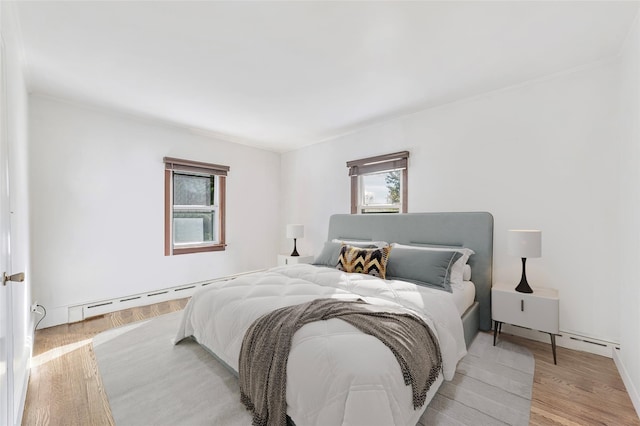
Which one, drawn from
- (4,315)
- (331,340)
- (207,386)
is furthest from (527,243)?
(4,315)

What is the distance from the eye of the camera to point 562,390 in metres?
1.92

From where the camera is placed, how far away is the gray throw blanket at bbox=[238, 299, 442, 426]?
57.3 inches

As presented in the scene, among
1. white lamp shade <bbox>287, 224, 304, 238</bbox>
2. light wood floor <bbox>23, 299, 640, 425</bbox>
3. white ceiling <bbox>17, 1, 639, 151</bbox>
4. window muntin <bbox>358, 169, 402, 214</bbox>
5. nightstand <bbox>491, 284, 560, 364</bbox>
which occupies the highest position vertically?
white ceiling <bbox>17, 1, 639, 151</bbox>

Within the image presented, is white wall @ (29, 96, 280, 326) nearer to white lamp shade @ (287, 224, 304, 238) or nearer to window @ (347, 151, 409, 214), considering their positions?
white lamp shade @ (287, 224, 304, 238)

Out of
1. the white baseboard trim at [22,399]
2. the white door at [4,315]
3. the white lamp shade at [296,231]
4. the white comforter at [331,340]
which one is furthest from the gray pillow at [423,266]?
the white baseboard trim at [22,399]

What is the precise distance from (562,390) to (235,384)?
230 cm

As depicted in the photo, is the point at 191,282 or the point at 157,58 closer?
the point at 157,58

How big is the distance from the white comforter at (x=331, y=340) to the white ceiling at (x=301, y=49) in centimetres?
193

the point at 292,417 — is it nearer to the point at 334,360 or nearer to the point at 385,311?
the point at 334,360

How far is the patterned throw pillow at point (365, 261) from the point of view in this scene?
9.31 feet

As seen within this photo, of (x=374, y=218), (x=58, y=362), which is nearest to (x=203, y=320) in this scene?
(x=58, y=362)

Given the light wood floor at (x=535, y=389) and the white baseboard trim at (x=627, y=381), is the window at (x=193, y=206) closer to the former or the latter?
the light wood floor at (x=535, y=389)

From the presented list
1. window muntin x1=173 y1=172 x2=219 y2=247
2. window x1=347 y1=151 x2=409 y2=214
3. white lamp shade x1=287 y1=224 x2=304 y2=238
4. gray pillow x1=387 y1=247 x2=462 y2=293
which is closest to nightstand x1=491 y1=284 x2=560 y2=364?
gray pillow x1=387 y1=247 x2=462 y2=293

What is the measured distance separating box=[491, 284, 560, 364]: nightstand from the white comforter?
23.9 inches
